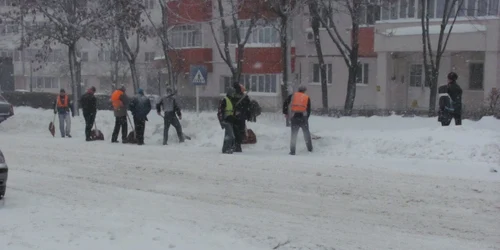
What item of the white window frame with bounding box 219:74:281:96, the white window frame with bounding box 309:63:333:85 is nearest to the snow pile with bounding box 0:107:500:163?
the white window frame with bounding box 309:63:333:85

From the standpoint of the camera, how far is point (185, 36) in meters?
39.8

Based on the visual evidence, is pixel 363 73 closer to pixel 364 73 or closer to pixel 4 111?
pixel 364 73

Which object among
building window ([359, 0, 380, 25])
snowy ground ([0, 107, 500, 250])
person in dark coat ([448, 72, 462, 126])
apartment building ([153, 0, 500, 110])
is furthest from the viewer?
building window ([359, 0, 380, 25])

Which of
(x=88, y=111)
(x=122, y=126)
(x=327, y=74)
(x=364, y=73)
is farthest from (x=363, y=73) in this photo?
(x=122, y=126)

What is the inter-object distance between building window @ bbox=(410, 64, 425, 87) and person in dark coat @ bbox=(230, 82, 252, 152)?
63.3 ft

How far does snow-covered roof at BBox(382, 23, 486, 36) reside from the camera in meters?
27.5

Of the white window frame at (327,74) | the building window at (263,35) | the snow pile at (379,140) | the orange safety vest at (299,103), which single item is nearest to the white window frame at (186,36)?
the building window at (263,35)

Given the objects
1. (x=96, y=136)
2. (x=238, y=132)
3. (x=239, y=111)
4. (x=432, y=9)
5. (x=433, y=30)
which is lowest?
(x=96, y=136)

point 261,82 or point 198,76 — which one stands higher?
point 198,76

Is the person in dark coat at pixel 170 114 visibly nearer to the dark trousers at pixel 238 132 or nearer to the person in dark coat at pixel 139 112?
the person in dark coat at pixel 139 112

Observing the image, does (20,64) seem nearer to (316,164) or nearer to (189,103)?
(189,103)

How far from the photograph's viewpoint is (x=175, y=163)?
499 inches

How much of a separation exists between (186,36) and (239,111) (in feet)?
85.6

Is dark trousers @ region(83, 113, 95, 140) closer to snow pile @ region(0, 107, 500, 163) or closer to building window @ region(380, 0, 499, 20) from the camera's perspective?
snow pile @ region(0, 107, 500, 163)
